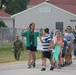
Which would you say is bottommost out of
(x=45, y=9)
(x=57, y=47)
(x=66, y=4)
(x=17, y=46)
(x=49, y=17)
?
(x=17, y=46)

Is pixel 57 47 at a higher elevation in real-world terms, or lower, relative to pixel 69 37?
lower

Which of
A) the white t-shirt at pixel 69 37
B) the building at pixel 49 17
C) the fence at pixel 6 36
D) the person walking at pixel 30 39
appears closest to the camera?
the person walking at pixel 30 39

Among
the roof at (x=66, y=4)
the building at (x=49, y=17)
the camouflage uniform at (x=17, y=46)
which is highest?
the roof at (x=66, y=4)

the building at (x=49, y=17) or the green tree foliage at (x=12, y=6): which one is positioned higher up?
the green tree foliage at (x=12, y=6)

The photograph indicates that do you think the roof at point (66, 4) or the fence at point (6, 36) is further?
the roof at point (66, 4)

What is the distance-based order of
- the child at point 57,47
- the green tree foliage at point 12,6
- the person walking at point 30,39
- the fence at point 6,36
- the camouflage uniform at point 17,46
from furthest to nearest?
the green tree foliage at point 12,6 → the fence at point 6,36 → the camouflage uniform at point 17,46 → the person walking at point 30,39 → the child at point 57,47

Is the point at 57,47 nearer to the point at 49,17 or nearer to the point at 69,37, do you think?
the point at 69,37

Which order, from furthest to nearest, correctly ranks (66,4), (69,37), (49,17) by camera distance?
(66,4)
(49,17)
(69,37)

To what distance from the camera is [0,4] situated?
3438 inches

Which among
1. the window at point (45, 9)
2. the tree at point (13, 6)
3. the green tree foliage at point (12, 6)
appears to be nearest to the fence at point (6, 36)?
the window at point (45, 9)

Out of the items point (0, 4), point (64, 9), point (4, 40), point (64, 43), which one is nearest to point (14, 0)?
point (0, 4)

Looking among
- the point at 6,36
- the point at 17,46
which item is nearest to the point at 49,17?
the point at 6,36

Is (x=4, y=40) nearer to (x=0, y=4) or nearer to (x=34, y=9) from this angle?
(x=34, y=9)

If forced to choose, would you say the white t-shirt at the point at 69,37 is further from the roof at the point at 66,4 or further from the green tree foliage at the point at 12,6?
the green tree foliage at the point at 12,6
